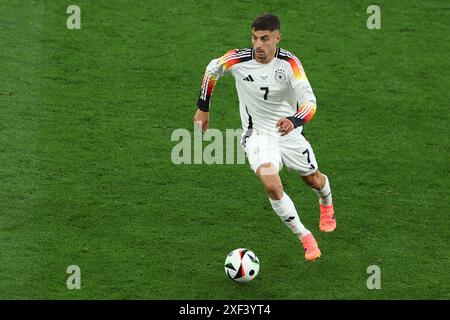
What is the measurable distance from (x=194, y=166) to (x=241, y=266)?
2.64 meters

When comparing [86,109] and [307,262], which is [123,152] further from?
[307,262]

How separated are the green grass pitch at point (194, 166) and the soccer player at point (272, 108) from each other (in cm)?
74

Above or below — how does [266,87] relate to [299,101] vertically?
above

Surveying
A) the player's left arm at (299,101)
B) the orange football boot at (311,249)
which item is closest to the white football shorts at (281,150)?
the player's left arm at (299,101)

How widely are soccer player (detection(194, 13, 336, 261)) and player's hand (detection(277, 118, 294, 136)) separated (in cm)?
10

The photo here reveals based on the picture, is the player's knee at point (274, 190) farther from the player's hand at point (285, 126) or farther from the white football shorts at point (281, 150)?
the player's hand at point (285, 126)

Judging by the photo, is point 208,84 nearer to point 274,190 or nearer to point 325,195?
point 274,190

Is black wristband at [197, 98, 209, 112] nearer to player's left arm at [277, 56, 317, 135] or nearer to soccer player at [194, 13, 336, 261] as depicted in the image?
soccer player at [194, 13, 336, 261]

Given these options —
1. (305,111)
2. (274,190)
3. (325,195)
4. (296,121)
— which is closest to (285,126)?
(296,121)

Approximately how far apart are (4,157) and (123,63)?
2.96m

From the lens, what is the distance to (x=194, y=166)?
1174cm

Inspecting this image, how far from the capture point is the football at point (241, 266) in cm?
934

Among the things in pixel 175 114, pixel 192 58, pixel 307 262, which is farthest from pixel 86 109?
pixel 307 262

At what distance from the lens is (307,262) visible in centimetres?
987
